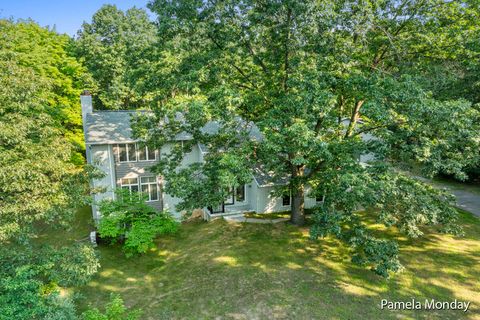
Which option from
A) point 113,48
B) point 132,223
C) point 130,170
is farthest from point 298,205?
point 113,48

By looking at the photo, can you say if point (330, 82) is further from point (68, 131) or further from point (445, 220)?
point (68, 131)

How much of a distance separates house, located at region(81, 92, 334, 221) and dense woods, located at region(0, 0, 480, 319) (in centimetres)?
316

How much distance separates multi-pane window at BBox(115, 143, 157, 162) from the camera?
2075 cm

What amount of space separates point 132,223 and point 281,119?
10.3 meters

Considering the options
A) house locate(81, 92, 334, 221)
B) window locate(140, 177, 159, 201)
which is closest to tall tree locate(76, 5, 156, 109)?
house locate(81, 92, 334, 221)

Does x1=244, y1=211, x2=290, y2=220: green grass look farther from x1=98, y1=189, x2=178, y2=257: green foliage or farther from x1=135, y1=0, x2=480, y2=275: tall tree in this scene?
x1=98, y1=189, x2=178, y2=257: green foliage

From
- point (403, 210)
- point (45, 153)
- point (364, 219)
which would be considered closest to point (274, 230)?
point (364, 219)

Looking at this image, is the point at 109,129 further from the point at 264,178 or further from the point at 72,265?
the point at 72,265

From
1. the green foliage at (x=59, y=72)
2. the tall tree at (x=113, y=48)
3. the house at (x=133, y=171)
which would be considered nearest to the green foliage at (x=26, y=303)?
the house at (x=133, y=171)

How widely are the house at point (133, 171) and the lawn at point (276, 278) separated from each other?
272 cm

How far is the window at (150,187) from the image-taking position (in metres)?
21.7

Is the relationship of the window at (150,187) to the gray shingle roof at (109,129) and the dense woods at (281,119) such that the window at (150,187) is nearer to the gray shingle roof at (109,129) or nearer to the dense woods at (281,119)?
the gray shingle roof at (109,129)

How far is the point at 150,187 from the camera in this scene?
71.8ft

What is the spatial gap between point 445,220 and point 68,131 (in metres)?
31.4
